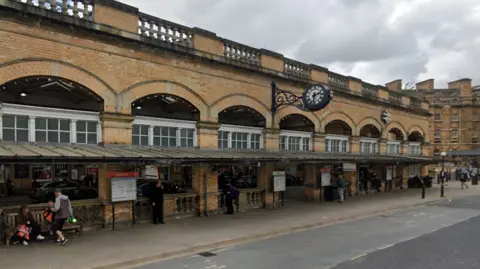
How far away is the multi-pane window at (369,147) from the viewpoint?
79.9 ft

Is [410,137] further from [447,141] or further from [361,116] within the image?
[447,141]

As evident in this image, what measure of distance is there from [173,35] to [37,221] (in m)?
7.73

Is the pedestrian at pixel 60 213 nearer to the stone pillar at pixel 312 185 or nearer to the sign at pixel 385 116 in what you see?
the stone pillar at pixel 312 185

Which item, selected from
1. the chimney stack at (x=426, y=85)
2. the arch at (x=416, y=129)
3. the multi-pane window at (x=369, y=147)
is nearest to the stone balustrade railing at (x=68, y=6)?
the multi-pane window at (x=369, y=147)

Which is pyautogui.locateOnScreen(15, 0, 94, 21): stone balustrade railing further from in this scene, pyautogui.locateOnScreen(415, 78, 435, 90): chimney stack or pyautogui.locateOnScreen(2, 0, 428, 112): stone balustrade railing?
pyautogui.locateOnScreen(415, 78, 435, 90): chimney stack

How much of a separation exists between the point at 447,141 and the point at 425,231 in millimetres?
60945

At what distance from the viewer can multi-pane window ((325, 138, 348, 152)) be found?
21237 millimetres

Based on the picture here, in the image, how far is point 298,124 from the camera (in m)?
20.7

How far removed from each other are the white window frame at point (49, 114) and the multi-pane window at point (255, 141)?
726 centimetres

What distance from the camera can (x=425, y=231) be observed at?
1214cm

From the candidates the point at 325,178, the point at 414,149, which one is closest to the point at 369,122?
the point at 325,178

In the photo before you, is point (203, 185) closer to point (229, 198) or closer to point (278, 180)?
point (229, 198)

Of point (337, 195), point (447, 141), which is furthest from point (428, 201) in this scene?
point (447, 141)

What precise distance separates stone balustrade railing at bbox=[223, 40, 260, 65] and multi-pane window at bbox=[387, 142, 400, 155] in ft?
50.0
